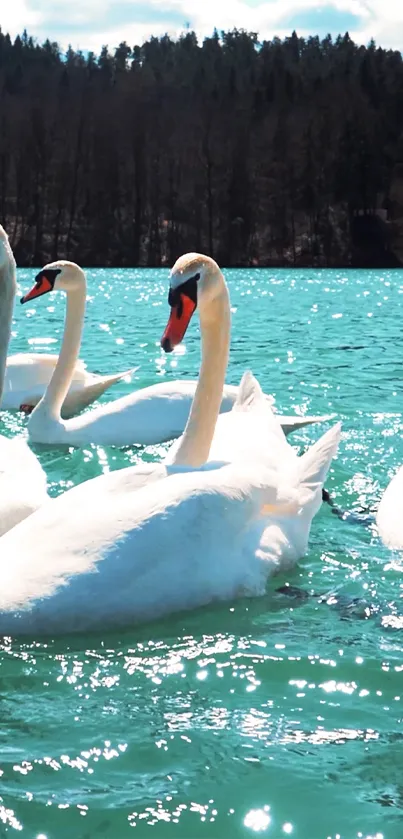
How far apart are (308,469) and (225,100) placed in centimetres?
6877

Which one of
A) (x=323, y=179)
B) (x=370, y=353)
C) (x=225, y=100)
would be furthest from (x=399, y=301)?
(x=225, y=100)

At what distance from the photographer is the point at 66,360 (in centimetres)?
970

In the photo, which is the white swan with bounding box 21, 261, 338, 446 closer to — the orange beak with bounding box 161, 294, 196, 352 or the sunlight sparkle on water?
the orange beak with bounding box 161, 294, 196, 352

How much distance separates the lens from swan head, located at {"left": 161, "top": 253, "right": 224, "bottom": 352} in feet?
18.7

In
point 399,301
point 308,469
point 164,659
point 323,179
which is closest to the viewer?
point 164,659

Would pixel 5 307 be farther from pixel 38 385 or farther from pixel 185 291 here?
pixel 38 385

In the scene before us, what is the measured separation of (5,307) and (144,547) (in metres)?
1.09

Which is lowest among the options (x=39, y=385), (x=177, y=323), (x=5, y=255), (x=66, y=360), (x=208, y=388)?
(x=39, y=385)

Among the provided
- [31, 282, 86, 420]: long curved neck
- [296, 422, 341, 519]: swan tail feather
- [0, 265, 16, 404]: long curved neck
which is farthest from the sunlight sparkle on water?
[31, 282, 86, 420]: long curved neck

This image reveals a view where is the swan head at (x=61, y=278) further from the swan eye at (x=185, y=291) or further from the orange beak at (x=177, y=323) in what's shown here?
the orange beak at (x=177, y=323)

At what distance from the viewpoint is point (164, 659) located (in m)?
4.32

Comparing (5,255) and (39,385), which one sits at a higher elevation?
(5,255)

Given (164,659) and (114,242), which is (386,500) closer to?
(164,659)

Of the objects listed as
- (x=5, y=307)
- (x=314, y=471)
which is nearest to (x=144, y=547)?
(x=5, y=307)
